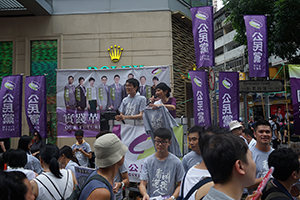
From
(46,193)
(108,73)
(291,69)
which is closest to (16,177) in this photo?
(46,193)

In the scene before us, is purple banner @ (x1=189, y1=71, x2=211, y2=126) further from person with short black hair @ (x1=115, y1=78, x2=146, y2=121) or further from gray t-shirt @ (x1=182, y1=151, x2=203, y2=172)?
gray t-shirt @ (x1=182, y1=151, x2=203, y2=172)

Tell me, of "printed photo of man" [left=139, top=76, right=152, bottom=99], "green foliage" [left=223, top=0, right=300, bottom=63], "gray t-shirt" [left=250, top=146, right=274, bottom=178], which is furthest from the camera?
"green foliage" [left=223, top=0, right=300, bottom=63]

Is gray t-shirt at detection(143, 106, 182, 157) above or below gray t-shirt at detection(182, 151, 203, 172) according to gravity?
above

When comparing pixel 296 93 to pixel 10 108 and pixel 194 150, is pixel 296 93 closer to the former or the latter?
pixel 194 150

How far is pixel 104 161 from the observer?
93.7 inches

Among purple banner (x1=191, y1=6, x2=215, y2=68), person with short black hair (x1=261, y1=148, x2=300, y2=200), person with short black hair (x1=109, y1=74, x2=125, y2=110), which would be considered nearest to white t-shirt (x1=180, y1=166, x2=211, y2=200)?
person with short black hair (x1=261, y1=148, x2=300, y2=200)

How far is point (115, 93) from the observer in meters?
10.1

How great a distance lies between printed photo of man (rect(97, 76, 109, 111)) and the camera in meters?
10.1

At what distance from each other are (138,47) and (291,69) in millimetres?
6294

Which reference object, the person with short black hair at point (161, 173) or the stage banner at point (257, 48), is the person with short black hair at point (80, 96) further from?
the person with short black hair at point (161, 173)

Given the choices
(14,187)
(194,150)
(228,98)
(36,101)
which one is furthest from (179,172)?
(36,101)

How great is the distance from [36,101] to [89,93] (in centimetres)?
192

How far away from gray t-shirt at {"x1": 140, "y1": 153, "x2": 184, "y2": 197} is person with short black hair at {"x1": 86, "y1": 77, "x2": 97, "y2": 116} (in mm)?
6533

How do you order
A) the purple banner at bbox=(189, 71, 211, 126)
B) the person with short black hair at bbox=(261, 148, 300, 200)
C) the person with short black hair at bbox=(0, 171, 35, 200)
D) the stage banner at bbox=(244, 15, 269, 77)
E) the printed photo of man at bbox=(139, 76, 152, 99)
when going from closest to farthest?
the person with short black hair at bbox=(0, 171, 35, 200) < the person with short black hair at bbox=(261, 148, 300, 200) < the purple banner at bbox=(189, 71, 211, 126) < the printed photo of man at bbox=(139, 76, 152, 99) < the stage banner at bbox=(244, 15, 269, 77)
